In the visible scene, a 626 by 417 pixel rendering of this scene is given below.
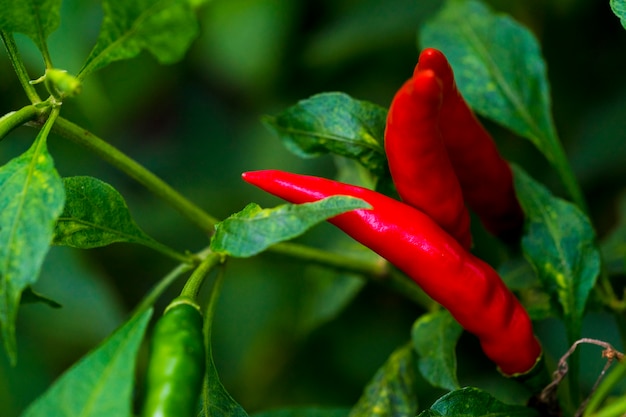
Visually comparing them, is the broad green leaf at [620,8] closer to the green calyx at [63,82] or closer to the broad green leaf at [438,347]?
the broad green leaf at [438,347]

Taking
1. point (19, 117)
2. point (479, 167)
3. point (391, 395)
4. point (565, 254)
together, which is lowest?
point (391, 395)

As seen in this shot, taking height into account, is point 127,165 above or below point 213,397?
above

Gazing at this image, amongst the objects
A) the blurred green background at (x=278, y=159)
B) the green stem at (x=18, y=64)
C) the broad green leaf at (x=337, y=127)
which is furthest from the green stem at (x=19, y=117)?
the blurred green background at (x=278, y=159)

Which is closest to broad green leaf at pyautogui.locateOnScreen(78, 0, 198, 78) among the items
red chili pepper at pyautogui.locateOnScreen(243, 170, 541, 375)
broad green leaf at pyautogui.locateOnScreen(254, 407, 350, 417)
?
red chili pepper at pyautogui.locateOnScreen(243, 170, 541, 375)

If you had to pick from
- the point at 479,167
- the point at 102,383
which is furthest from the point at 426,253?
the point at 102,383

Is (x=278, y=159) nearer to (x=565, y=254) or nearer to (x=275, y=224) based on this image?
(x=565, y=254)

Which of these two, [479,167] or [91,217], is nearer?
[91,217]
